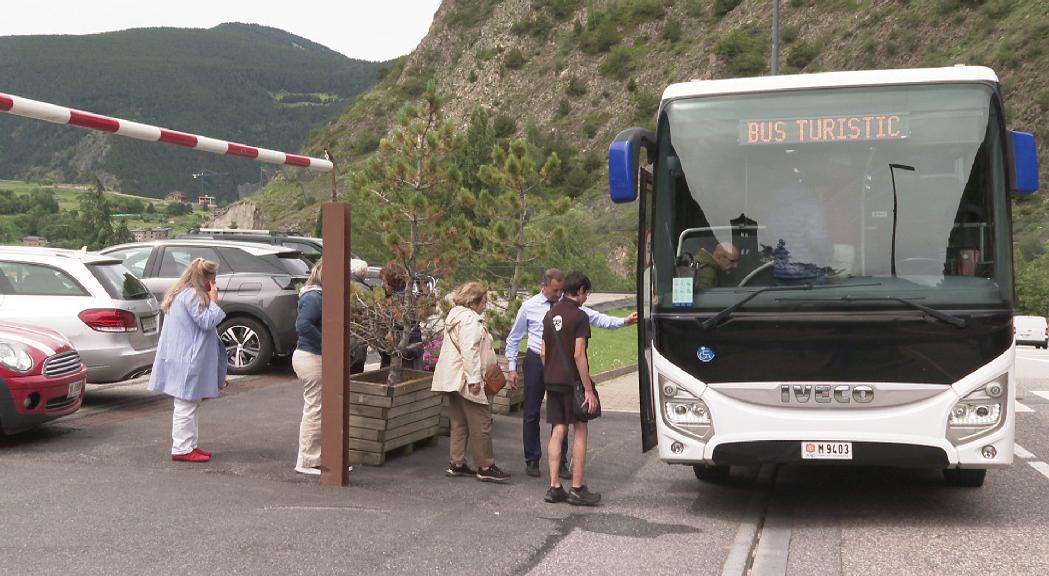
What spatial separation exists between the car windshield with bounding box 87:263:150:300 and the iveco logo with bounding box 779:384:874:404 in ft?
24.8

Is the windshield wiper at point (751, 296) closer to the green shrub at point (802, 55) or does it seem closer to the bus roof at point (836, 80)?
the bus roof at point (836, 80)

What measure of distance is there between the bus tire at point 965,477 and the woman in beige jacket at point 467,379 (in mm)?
3506

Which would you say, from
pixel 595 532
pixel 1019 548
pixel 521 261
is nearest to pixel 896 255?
pixel 1019 548

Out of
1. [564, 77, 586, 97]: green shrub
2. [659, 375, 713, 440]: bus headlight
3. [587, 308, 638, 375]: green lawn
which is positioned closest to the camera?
[659, 375, 713, 440]: bus headlight

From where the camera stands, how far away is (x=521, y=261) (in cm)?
1310

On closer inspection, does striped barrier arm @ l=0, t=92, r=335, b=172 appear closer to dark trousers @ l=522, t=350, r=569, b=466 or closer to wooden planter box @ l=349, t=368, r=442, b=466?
wooden planter box @ l=349, t=368, r=442, b=466

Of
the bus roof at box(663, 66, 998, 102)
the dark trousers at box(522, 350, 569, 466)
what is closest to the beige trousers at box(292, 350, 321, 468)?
the dark trousers at box(522, 350, 569, 466)

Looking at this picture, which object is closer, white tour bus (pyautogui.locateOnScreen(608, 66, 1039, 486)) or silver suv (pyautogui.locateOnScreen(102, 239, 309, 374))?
white tour bus (pyautogui.locateOnScreen(608, 66, 1039, 486))

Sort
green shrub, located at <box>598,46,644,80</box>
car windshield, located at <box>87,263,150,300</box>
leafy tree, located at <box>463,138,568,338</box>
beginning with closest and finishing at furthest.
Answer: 1. car windshield, located at <box>87,263,150,300</box>
2. leafy tree, located at <box>463,138,568,338</box>
3. green shrub, located at <box>598,46,644,80</box>

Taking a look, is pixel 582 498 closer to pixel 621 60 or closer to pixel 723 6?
pixel 621 60

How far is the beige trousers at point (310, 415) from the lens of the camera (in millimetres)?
9266

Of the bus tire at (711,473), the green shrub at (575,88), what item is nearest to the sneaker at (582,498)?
the bus tire at (711,473)

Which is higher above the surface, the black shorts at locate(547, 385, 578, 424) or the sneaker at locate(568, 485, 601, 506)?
the black shorts at locate(547, 385, 578, 424)

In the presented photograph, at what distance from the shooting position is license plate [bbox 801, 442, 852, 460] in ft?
24.9
